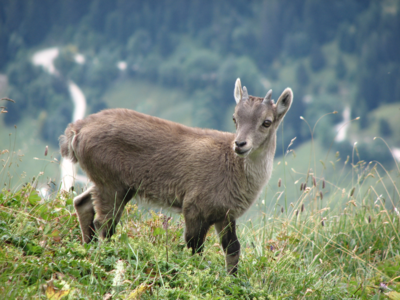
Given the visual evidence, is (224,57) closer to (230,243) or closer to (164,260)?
(230,243)

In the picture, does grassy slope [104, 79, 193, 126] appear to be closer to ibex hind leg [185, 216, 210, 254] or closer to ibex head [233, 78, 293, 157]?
ibex head [233, 78, 293, 157]

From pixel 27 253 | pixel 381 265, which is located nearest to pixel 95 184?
pixel 27 253

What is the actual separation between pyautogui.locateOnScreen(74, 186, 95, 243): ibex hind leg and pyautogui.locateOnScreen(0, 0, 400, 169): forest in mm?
97136

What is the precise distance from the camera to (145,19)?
194250mm

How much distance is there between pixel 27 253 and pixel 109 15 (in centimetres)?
21464

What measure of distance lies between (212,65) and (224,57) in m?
11.8

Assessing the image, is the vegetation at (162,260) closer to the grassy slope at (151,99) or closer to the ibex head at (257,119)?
the ibex head at (257,119)

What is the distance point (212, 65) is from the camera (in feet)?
508

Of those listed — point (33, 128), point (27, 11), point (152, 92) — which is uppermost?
point (27, 11)

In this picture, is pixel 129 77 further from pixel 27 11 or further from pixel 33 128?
pixel 27 11

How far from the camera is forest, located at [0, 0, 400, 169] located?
122562 mm

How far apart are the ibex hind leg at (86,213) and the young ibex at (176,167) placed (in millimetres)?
12

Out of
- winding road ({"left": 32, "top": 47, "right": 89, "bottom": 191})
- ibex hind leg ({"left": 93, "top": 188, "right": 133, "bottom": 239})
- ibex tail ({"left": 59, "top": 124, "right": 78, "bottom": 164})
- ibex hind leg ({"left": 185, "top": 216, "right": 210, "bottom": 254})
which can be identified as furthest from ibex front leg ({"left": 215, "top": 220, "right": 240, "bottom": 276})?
winding road ({"left": 32, "top": 47, "right": 89, "bottom": 191})

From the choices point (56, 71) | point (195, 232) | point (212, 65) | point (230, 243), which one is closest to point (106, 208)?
point (195, 232)
